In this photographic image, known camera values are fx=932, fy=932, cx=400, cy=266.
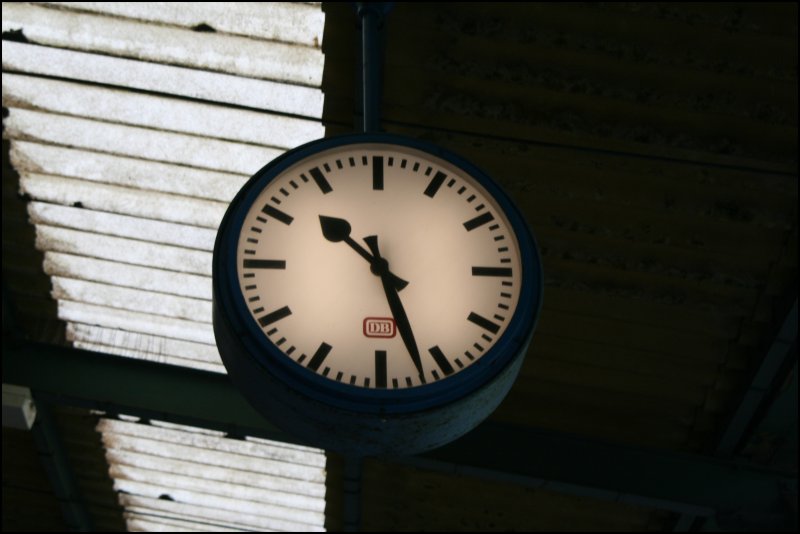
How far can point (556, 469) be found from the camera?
5.81 meters

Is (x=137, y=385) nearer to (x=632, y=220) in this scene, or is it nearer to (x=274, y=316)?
(x=274, y=316)

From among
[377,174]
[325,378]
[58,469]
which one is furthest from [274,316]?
[58,469]

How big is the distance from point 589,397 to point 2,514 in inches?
248

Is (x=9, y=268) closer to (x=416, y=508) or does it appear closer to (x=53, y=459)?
(x=53, y=459)

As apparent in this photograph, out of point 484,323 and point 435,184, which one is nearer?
point 484,323

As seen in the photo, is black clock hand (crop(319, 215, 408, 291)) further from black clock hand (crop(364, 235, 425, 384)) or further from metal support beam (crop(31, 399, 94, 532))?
metal support beam (crop(31, 399, 94, 532))

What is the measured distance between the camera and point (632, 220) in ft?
17.4

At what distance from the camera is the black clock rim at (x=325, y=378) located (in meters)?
3.06

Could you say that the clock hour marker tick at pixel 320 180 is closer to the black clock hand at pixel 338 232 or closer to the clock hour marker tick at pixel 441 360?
Answer: the black clock hand at pixel 338 232

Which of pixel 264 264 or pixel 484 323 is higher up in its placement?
pixel 264 264

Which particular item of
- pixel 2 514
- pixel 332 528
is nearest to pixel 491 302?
pixel 332 528

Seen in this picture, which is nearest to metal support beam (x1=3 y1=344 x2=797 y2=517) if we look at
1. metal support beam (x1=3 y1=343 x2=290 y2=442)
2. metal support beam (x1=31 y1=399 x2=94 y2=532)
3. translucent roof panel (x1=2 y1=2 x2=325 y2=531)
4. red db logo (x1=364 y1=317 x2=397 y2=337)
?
metal support beam (x1=3 y1=343 x2=290 y2=442)

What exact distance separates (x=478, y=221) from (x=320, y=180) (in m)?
0.62

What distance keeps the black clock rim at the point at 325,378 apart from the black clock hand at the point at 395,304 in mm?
127
